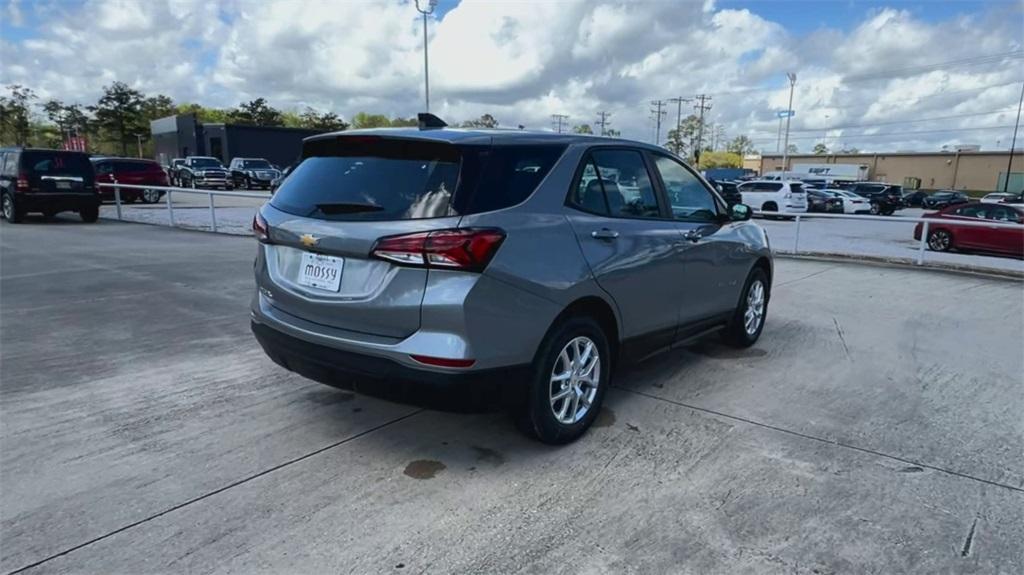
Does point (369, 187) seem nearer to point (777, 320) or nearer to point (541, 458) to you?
point (541, 458)

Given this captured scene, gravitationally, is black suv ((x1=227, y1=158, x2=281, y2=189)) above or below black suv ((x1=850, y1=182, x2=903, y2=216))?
above

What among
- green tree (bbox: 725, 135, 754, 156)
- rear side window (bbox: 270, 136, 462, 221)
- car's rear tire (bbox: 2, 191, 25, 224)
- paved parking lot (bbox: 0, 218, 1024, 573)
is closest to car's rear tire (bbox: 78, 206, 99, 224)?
car's rear tire (bbox: 2, 191, 25, 224)

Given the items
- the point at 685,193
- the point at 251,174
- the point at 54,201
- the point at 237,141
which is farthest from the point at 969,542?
the point at 237,141

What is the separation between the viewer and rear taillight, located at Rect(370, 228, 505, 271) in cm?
268

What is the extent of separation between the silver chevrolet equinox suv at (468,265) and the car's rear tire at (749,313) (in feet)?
4.83

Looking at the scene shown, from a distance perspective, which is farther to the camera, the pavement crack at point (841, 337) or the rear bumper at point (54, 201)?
the rear bumper at point (54, 201)

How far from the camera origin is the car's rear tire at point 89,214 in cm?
1523

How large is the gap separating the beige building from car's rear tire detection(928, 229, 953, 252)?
6549 centimetres

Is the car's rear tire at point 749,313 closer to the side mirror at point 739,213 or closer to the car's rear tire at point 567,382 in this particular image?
the side mirror at point 739,213

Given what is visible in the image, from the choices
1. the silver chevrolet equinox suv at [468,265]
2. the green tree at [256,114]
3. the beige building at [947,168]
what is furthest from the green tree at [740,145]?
the silver chevrolet equinox suv at [468,265]

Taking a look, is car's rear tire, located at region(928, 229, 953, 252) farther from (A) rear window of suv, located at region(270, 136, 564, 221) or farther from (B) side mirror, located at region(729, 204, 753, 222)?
(A) rear window of suv, located at region(270, 136, 564, 221)

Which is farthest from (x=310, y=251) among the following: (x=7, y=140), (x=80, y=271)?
(x=7, y=140)

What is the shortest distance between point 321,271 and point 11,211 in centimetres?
1614

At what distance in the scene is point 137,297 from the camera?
6742mm
